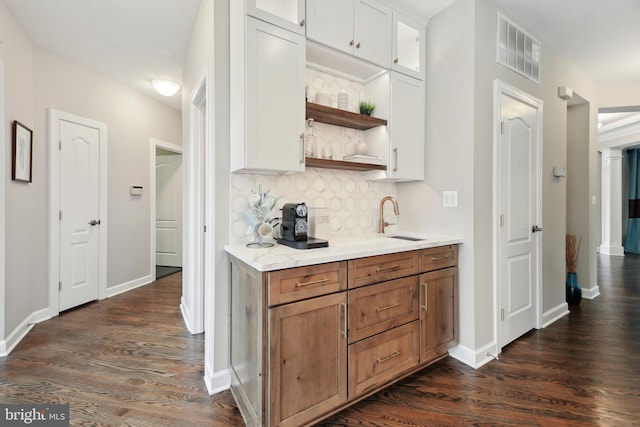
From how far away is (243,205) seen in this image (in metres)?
2.04

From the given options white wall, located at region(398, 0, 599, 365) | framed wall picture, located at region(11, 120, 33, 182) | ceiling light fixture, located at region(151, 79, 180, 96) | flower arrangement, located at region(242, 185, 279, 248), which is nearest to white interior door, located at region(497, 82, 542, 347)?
white wall, located at region(398, 0, 599, 365)

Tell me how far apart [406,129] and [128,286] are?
4.14m

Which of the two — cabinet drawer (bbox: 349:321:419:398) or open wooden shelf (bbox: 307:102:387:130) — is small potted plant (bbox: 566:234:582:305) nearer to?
cabinet drawer (bbox: 349:321:419:398)

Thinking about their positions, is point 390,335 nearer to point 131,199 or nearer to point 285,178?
point 285,178

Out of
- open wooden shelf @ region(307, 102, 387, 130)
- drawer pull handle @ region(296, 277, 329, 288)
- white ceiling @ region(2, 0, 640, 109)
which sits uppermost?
white ceiling @ region(2, 0, 640, 109)

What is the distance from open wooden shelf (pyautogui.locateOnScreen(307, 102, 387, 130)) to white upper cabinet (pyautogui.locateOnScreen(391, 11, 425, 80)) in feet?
1.54

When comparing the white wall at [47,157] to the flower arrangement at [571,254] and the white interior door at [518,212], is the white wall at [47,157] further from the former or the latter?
the flower arrangement at [571,254]

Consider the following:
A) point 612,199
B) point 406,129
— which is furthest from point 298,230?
point 612,199

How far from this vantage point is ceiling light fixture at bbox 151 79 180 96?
3.91 meters

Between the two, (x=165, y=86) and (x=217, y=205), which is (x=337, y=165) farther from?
(x=165, y=86)

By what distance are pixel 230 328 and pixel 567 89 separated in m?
3.91

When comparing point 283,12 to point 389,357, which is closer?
point 389,357

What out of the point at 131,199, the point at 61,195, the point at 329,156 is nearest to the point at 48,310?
the point at 61,195

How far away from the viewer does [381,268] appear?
1.85m
